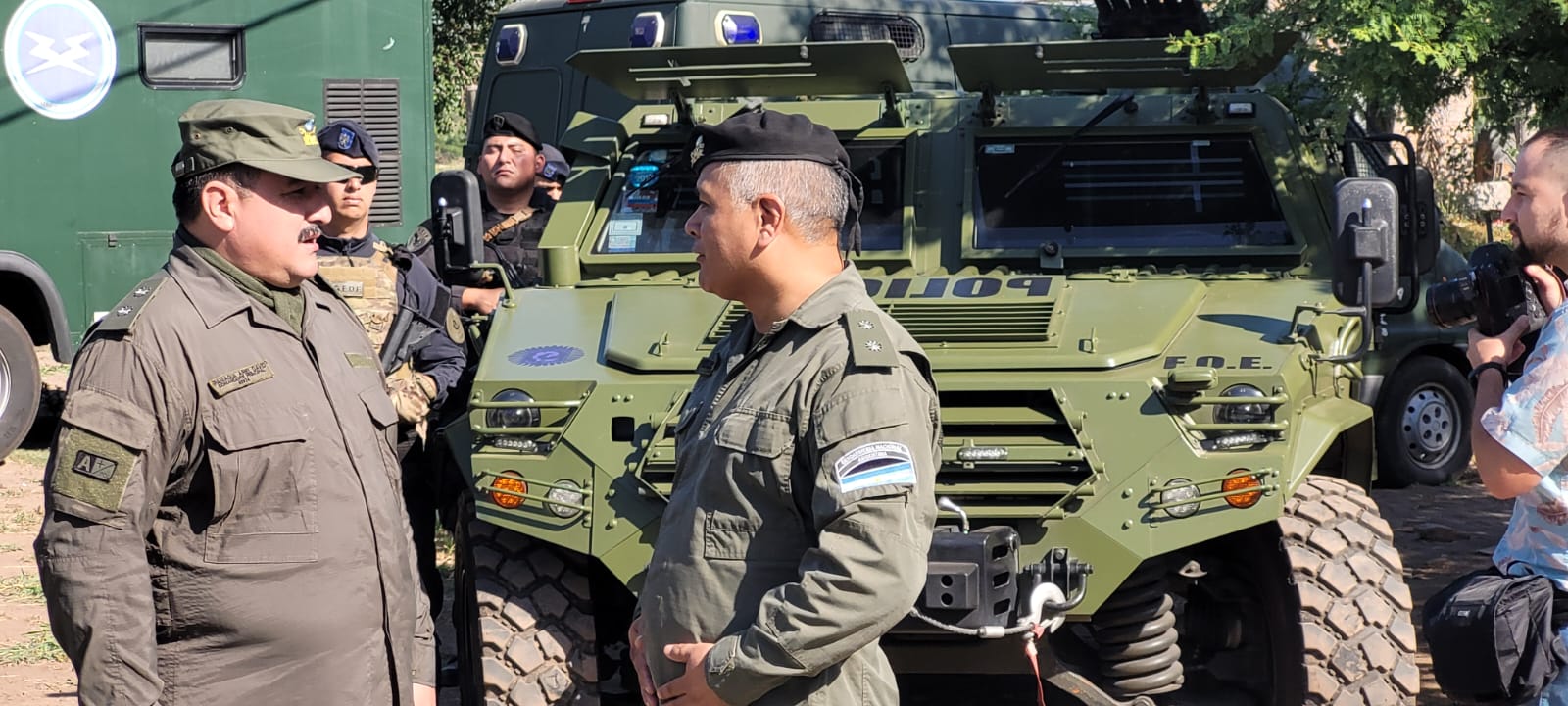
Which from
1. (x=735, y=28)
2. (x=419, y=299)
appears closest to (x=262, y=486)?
(x=419, y=299)

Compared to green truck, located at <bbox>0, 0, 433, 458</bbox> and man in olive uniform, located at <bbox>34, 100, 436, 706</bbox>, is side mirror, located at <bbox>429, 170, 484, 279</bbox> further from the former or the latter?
green truck, located at <bbox>0, 0, 433, 458</bbox>

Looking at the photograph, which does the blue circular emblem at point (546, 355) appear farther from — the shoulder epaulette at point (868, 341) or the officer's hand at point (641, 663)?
the shoulder epaulette at point (868, 341)

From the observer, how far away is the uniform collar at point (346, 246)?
17.4ft

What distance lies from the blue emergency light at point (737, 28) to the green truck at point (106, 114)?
2.36m

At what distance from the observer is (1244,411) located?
4.60 metres

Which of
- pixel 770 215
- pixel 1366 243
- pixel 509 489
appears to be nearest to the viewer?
pixel 770 215

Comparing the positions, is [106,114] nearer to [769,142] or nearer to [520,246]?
[520,246]

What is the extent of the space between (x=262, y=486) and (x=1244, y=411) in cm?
259

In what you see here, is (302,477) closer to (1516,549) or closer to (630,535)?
(630,535)

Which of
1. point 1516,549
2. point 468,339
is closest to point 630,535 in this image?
point 468,339

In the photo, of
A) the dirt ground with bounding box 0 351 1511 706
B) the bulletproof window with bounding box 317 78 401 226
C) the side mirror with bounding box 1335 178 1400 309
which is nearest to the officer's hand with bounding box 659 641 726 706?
the side mirror with bounding box 1335 178 1400 309

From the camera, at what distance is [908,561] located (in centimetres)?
250

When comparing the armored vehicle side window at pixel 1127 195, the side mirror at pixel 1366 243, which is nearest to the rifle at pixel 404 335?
the armored vehicle side window at pixel 1127 195

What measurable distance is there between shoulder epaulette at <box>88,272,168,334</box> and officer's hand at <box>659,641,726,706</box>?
3.14ft
